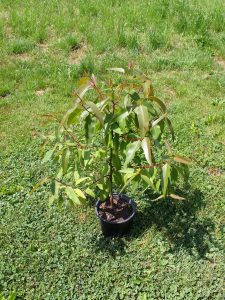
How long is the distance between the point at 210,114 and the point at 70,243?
2463mm

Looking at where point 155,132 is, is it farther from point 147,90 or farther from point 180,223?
point 180,223

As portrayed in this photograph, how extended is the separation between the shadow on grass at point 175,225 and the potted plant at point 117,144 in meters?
0.12

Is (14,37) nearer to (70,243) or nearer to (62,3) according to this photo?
(62,3)

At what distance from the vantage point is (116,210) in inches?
148

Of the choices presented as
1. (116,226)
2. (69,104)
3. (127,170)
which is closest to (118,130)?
(127,170)

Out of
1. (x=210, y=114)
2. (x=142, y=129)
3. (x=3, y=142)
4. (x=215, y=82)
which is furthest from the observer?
(x=215, y=82)

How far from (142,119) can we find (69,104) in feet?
9.24

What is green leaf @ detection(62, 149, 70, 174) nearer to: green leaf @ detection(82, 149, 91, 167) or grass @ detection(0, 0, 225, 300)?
green leaf @ detection(82, 149, 91, 167)

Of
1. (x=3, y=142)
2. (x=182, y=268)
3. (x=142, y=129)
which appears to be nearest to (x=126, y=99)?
(x=142, y=129)

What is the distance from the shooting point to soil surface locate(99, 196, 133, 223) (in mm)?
3707

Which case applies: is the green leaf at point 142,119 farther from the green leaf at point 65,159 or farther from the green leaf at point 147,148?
the green leaf at point 65,159

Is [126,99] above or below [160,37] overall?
above

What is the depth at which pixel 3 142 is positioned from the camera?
483 cm

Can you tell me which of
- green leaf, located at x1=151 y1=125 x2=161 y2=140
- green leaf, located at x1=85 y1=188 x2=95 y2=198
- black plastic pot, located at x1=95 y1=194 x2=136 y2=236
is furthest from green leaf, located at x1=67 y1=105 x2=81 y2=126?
black plastic pot, located at x1=95 y1=194 x2=136 y2=236
